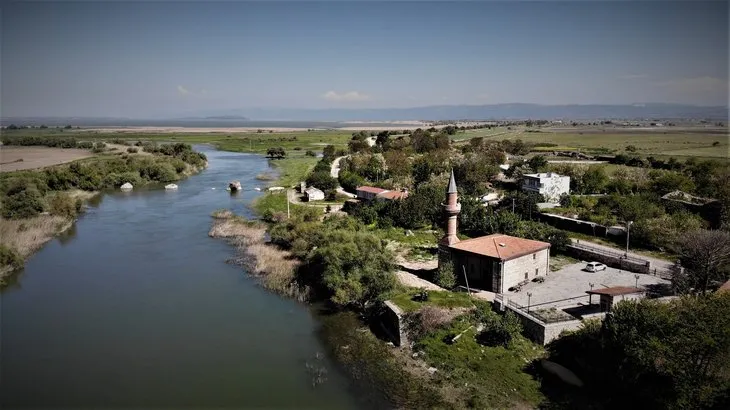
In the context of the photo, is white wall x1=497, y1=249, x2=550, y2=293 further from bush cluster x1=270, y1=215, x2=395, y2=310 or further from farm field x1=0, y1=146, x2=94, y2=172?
farm field x1=0, y1=146, x2=94, y2=172

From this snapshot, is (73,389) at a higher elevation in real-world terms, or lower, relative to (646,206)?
lower

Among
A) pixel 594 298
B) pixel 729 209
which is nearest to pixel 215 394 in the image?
pixel 594 298

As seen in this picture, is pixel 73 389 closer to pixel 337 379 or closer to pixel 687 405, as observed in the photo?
pixel 337 379

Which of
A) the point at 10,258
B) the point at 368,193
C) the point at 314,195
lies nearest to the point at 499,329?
the point at 368,193

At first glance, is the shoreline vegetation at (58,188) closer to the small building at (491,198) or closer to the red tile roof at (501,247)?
the red tile roof at (501,247)

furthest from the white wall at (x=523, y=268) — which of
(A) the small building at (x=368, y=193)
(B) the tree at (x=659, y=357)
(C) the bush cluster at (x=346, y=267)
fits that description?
(A) the small building at (x=368, y=193)
